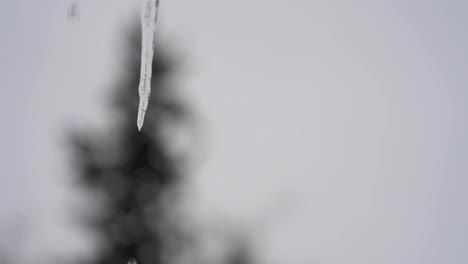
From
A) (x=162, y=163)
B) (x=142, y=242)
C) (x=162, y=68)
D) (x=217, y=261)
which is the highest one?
(x=162, y=68)

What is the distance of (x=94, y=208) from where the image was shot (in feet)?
15.2

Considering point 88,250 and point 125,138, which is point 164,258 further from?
point 125,138

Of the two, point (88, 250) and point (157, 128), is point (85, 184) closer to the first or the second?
point (88, 250)

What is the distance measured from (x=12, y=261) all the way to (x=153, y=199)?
5.02 ft

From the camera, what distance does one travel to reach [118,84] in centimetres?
540

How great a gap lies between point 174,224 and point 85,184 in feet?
3.64

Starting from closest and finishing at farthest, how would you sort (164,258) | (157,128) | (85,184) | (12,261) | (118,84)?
(12,261) → (164,258) → (85,184) → (157,128) → (118,84)

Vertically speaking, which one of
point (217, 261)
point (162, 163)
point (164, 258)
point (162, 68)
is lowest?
point (217, 261)

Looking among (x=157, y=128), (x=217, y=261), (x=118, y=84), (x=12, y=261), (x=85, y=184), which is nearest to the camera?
(x=12, y=261)

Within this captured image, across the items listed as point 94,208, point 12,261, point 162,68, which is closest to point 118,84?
point 162,68

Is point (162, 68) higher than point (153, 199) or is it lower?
higher

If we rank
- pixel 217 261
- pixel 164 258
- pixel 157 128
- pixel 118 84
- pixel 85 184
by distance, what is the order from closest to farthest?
pixel 217 261 → pixel 164 258 → pixel 85 184 → pixel 157 128 → pixel 118 84

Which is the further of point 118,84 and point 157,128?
point 118,84

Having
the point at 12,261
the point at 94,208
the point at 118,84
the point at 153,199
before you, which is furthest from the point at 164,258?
the point at 118,84
